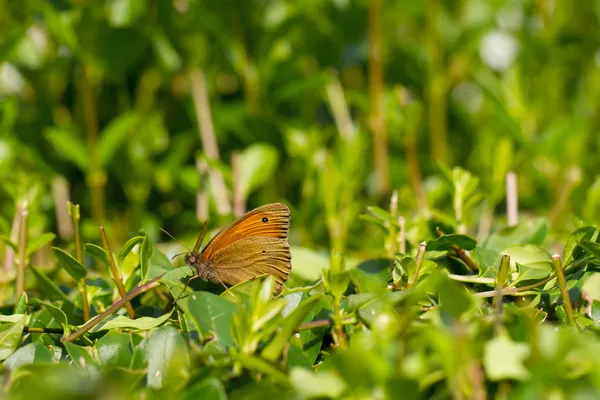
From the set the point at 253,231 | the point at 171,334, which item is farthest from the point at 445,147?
the point at 171,334

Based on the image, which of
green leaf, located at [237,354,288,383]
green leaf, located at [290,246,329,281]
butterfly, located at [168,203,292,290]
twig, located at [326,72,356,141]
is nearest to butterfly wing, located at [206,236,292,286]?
butterfly, located at [168,203,292,290]

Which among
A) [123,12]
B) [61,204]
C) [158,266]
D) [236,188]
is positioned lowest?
[61,204]

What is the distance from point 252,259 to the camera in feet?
4.32

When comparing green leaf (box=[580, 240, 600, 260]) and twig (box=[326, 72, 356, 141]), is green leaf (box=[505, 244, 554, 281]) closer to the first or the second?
green leaf (box=[580, 240, 600, 260])

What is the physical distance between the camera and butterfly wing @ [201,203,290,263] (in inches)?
51.3

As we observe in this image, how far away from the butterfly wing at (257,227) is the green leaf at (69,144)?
34.5 inches

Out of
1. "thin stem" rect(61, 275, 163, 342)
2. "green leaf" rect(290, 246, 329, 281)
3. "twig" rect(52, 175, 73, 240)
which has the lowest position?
"twig" rect(52, 175, 73, 240)

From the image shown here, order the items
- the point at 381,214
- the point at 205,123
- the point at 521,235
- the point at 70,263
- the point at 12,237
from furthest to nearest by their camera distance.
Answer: the point at 205,123 < the point at 12,237 < the point at 521,235 < the point at 381,214 < the point at 70,263

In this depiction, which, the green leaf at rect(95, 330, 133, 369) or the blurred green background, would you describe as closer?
the green leaf at rect(95, 330, 133, 369)

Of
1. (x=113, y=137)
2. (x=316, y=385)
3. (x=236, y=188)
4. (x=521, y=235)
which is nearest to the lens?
(x=316, y=385)

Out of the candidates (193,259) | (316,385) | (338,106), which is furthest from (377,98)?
(316,385)

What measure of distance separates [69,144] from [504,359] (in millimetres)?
1583

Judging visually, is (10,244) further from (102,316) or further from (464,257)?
(464,257)

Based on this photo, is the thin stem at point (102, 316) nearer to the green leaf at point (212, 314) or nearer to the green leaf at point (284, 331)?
the green leaf at point (212, 314)
